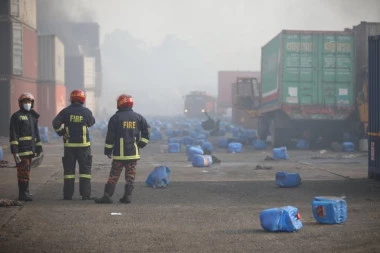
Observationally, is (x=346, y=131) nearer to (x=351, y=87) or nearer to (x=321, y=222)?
(x=351, y=87)

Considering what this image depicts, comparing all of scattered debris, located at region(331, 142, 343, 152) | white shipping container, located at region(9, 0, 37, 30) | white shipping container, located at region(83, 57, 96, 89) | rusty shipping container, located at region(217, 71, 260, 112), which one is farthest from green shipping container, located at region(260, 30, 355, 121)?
rusty shipping container, located at region(217, 71, 260, 112)

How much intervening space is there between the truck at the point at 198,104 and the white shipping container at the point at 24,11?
123 ft

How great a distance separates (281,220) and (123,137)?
3.25 m

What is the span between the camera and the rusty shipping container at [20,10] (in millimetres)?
29031

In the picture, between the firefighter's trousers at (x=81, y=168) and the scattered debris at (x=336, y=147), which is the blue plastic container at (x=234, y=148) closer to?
the scattered debris at (x=336, y=147)

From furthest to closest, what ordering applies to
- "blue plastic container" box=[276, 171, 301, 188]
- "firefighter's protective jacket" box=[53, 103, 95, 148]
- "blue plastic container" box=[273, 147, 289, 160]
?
"blue plastic container" box=[273, 147, 289, 160] → "blue plastic container" box=[276, 171, 301, 188] → "firefighter's protective jacket" box=[53, 103, 95, 148]

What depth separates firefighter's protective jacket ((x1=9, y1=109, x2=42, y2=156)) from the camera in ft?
31.4

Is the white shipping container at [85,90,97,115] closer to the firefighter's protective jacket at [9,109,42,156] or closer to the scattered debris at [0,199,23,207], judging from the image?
the firefighter's protective jacket at [9,109,42,156]

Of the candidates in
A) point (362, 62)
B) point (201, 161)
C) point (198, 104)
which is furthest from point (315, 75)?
Answer: point (198, 104)

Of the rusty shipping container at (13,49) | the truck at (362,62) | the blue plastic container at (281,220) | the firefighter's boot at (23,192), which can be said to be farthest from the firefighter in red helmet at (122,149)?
the rusty shipping container at (13,49)

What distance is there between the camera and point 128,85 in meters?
167

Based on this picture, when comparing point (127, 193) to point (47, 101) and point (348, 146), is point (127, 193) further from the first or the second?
point (47, 101)

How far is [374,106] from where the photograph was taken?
12195 millimetres

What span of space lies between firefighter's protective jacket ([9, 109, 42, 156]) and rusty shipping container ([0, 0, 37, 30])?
20.8 metres
